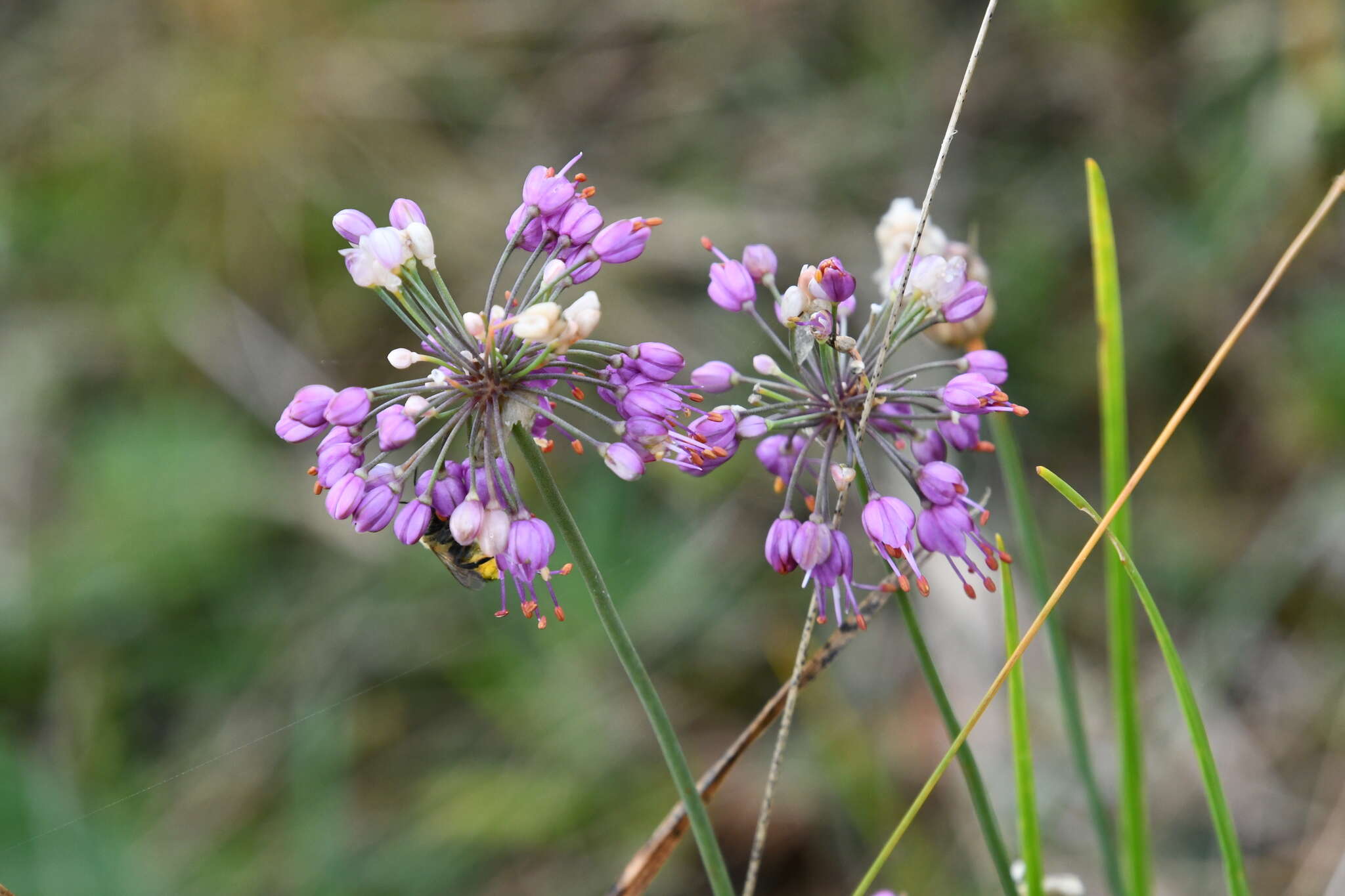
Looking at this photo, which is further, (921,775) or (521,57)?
(521,57)

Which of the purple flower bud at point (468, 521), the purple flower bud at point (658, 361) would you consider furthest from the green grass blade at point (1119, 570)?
the purple flower bud at point (468, 521)

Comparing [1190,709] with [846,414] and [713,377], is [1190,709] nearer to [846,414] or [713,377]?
[846,414]

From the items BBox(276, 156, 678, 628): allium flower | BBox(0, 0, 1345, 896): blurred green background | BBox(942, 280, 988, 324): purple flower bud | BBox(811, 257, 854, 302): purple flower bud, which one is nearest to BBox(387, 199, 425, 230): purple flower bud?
BBox(276, 156, 678, 628): allium flower

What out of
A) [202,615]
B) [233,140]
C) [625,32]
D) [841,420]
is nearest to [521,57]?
[625,32]

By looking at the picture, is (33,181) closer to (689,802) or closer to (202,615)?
(202,615)

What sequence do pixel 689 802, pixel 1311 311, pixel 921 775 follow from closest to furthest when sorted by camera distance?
pixel 689 802 < pixel 921 775 < pixel 1311 311

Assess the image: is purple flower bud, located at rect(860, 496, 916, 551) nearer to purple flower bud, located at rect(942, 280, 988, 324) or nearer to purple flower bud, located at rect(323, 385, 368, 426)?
purple flower bud, located at rect(942, 280, 988, 324)
